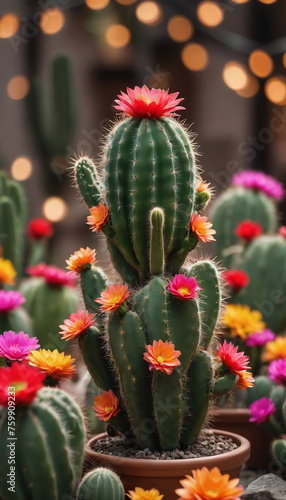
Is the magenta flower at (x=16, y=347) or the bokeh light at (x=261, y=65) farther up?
the bokeh light at (x=261, y=65)

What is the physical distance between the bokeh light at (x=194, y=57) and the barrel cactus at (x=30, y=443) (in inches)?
91.1

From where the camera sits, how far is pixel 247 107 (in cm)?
306

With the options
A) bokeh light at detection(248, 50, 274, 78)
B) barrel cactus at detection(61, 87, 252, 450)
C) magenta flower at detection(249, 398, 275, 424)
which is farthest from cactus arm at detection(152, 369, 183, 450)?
bokeh light at detection(248, 50, 274, 78)

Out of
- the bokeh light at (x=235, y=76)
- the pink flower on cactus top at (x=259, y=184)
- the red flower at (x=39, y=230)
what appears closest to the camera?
the pink flower on cactus top at (x=259, y=184)

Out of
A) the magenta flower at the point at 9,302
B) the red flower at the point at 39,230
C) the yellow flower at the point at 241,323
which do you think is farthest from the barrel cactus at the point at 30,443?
the red flower at the point at 39,230

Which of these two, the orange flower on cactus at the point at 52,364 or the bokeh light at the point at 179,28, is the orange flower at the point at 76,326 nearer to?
the orange flower on cactus at the point at 52,364

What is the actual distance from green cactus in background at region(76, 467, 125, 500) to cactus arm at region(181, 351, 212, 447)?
0.69ft

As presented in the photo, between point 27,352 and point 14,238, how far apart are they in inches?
39.9

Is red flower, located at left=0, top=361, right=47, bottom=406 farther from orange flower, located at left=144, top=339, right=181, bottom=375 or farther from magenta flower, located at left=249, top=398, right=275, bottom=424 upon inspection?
magenta flower, located at left=249, top=398, right=275, bottom=424

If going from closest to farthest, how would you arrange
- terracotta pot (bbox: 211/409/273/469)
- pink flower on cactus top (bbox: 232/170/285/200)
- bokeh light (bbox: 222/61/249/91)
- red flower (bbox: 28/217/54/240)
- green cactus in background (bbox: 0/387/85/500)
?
green cactus in background (bbox: 0/387/85/500) → terracotta pot (bbox: 211/409/273/469) → pink flower on cactus top (bbox: 232/170/285/200) → red flower (bbox: 28/217/54/240) → bokeh light (bbox: 222/61/249/91)

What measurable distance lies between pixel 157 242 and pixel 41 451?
40cm

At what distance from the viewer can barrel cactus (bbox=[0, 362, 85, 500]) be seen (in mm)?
922

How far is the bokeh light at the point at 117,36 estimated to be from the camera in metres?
3.05

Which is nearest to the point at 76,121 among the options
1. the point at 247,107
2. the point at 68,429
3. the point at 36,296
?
the point at 247,107
